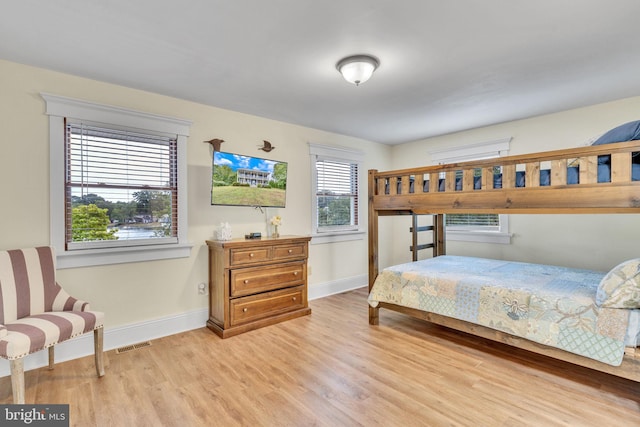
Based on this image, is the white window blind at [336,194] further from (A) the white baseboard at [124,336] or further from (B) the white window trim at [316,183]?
(A) the white baseboard at [124,336]

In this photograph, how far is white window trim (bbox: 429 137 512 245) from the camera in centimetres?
421

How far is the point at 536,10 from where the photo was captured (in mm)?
1818

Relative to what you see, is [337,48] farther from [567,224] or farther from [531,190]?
[567,224]

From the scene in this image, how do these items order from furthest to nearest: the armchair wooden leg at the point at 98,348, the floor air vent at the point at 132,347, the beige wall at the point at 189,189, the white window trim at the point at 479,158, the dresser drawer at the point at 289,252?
the white window trim at the point at 479,158
the dresser drawer at the point at 289,252
the floor air vent at the point at 132,347
the beige wall at the point at 189,189
the armchair wooden leg at the point at 98,348

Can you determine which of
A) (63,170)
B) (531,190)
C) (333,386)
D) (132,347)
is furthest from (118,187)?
(531,190)

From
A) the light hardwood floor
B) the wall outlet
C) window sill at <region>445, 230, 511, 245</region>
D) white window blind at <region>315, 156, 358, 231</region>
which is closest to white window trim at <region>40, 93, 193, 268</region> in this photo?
the wall outlet

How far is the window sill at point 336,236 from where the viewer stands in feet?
14.6

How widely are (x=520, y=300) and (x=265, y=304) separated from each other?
243 centimetres

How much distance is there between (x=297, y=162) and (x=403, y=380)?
293 centimetres

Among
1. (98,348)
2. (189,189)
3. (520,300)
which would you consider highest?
(189,189)

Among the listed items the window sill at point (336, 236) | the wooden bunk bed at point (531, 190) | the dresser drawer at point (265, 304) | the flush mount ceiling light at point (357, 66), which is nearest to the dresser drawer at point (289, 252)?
the dresser drawer at point (265, 304)

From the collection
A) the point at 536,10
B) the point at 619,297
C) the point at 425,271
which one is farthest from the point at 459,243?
the point at 536,10

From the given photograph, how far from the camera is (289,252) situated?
3.64 meters

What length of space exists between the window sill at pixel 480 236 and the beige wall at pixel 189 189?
66.7 inches
